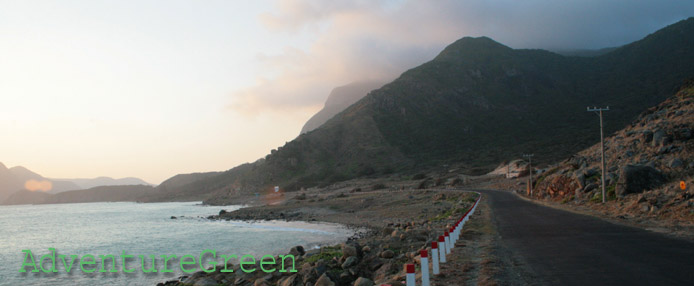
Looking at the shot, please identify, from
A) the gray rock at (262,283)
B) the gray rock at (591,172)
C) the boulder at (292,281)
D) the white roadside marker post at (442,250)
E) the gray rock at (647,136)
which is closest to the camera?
the white roadside marker post at (442,250)

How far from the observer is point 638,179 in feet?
87.1

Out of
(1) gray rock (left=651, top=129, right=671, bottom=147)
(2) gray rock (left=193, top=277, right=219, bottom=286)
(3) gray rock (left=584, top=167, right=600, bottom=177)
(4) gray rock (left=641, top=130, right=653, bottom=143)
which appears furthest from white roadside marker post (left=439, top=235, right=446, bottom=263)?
(4) gray rock (left=641, top=130, right=653, bottom=143)

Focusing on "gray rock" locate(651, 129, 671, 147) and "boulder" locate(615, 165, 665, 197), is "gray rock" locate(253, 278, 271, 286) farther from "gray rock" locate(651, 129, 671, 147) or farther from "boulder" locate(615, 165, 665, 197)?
"gray rock" locate(651, 129, 671, 147)

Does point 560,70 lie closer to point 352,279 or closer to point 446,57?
point 446,57

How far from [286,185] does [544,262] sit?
112645mm

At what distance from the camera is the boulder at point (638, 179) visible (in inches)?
1024

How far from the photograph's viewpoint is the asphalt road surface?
359 inches

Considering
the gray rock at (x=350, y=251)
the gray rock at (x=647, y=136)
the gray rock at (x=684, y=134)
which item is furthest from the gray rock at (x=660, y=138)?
the gray rock at (x=350, y=251)

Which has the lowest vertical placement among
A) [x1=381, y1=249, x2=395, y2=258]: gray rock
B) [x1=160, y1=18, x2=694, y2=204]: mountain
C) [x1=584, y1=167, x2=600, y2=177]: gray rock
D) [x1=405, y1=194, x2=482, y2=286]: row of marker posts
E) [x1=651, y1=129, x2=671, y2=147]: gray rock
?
[x1=381, y1=249, x2=395, y2=258]: gray rock

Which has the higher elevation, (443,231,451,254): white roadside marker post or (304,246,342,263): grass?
(443,231,451,254): white roadside marker post

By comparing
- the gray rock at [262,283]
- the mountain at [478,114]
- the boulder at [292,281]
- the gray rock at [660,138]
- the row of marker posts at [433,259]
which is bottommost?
the gray rock at [262,283]

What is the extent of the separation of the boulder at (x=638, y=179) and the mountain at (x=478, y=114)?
67276mm

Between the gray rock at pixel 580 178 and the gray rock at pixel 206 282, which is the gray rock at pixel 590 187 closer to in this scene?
the gray rock at pixel 580 178

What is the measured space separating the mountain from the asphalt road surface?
7865 centimetres
